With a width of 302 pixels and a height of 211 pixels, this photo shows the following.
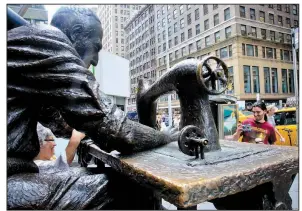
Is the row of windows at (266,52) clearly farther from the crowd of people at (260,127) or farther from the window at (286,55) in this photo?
the crowd of people at (260,127)

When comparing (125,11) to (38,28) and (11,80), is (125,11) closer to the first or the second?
(38,28)

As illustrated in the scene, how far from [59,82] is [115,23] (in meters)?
0.84

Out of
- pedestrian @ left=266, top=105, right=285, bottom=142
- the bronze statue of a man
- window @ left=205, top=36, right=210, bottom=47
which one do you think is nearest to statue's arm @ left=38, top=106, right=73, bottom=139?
the bronze statue of a man

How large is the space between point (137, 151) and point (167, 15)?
1.03 m

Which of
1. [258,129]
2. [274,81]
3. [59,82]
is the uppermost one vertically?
[274,81]

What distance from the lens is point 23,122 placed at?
2.50ft

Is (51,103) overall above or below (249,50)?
below

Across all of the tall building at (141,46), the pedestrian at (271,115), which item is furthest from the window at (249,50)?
the tall building at (141,46)

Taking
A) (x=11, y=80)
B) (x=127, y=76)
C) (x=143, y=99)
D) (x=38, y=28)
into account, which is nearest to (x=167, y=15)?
(x=127, y=76)

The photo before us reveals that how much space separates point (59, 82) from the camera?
0.73m

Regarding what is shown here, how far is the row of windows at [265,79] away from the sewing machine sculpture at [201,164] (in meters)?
0.70

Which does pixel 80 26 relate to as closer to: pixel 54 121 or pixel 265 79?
pixel 54 121

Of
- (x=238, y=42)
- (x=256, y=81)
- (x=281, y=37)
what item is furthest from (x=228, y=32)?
(x=281, y=37)

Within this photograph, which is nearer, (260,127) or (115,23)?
(115,23)
